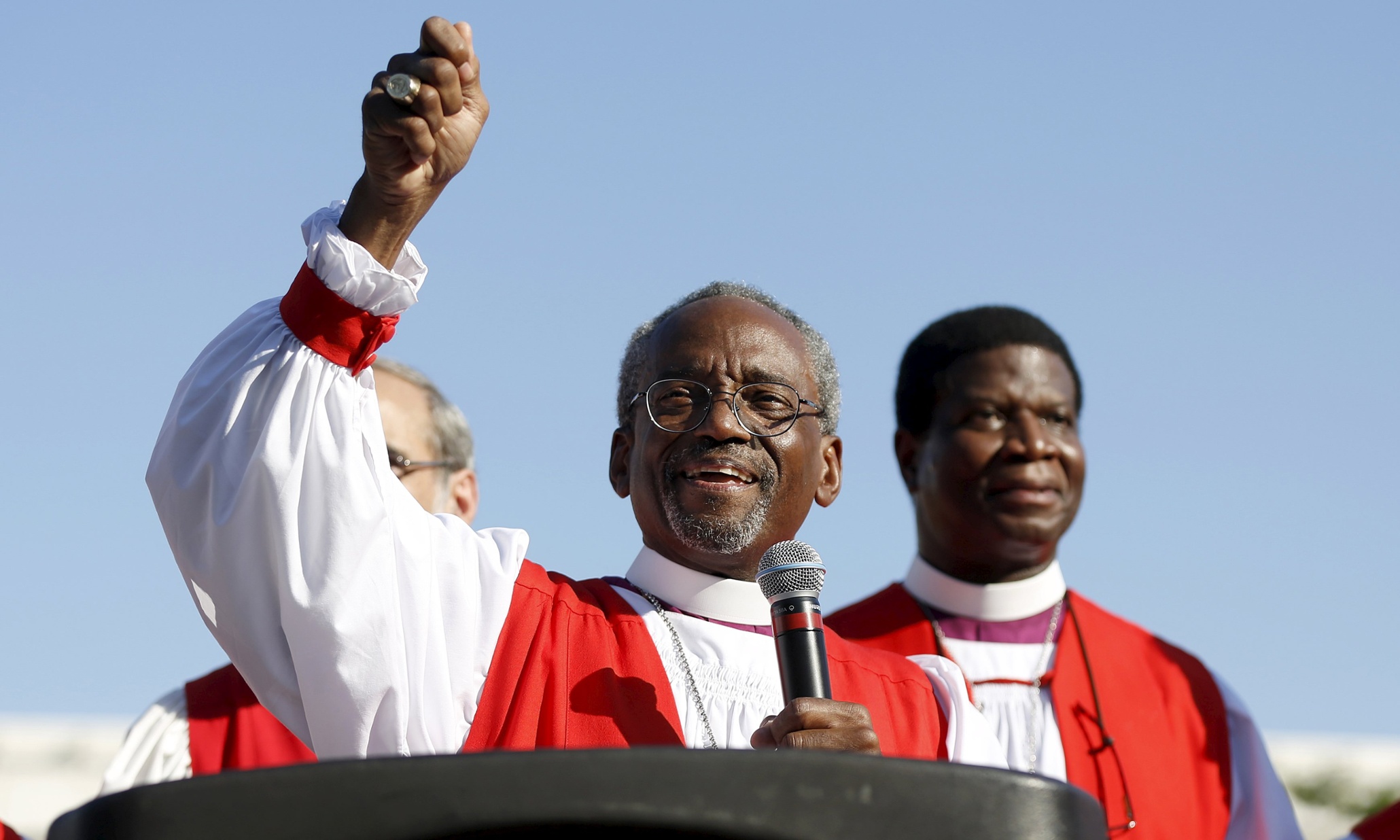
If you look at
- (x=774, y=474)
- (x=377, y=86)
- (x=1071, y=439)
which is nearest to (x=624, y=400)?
(x=774, y=474)

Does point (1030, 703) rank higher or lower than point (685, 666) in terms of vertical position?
higher

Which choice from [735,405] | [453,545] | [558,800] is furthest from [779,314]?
[558,800]

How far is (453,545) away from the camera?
3.09 meters

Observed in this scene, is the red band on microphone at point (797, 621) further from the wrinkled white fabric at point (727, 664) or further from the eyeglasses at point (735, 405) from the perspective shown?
the eyeglasses at point (735, 405)

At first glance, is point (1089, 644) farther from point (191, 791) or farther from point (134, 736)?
point (191, 791)

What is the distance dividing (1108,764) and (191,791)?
4.26 metres

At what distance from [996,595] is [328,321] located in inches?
134

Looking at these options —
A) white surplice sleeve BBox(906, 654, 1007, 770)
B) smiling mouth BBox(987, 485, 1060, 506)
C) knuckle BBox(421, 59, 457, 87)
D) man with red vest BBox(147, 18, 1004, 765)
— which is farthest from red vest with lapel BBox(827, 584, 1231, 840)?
knuckle BBox(421, 59, 457, 87)

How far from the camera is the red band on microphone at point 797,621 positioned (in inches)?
101

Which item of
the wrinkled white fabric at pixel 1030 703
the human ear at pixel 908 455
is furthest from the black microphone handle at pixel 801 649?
the human ear at pixel 908 455

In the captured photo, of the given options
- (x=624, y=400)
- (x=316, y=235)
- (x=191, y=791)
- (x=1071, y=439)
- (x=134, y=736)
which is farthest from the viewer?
(x=1071, y=439)

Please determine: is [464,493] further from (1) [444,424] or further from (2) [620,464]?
(2) [620,464]

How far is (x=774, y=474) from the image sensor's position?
358 centimetres

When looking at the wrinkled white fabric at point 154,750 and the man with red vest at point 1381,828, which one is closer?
the man with red vest at point 1381,828
